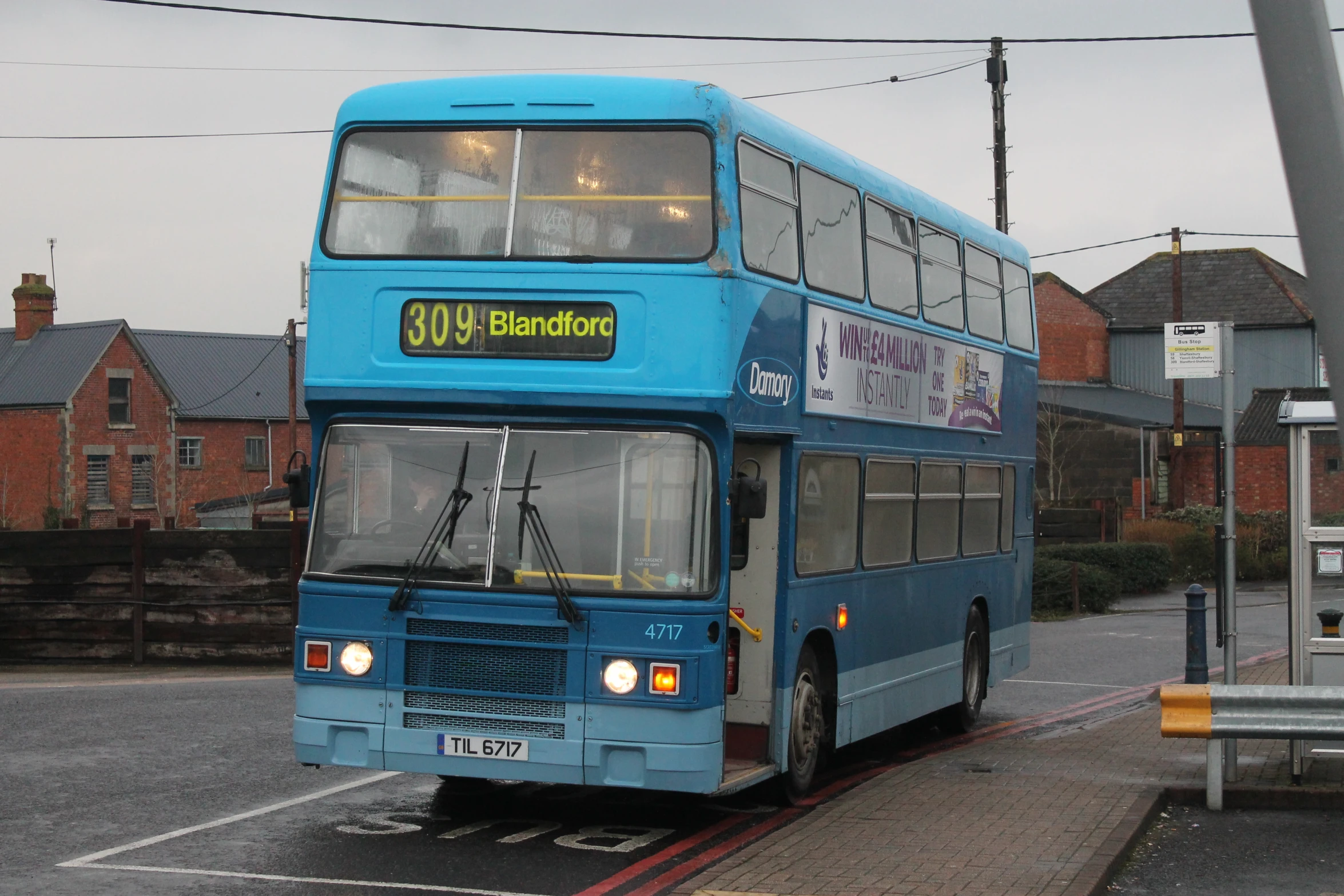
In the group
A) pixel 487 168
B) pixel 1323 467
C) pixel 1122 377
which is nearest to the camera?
pixel 487 168

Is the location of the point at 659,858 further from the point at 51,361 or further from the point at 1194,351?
the point at 51,361

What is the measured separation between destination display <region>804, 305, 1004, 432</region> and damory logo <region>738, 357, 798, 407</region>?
0.34 metres

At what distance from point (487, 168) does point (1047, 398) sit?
50571 millimetres

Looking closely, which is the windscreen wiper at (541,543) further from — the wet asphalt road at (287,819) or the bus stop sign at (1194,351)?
the bus stop sign at (1194,351)

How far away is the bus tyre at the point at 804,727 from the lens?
403 inches

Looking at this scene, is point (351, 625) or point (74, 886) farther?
point (351, 625)

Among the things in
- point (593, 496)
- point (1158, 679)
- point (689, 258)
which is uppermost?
point (689, 258)

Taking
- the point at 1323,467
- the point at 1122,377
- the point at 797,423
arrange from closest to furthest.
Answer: the point at 797,423
the point at 1323,467
the point at 1122,377

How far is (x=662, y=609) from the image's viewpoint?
873 centimetres

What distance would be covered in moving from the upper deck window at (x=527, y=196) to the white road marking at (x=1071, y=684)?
10702 mm

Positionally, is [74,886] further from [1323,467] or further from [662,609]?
[1323,467]

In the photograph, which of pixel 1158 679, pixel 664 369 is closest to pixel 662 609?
pixel 664 369

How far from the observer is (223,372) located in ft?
210

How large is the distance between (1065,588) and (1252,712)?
2168cm
